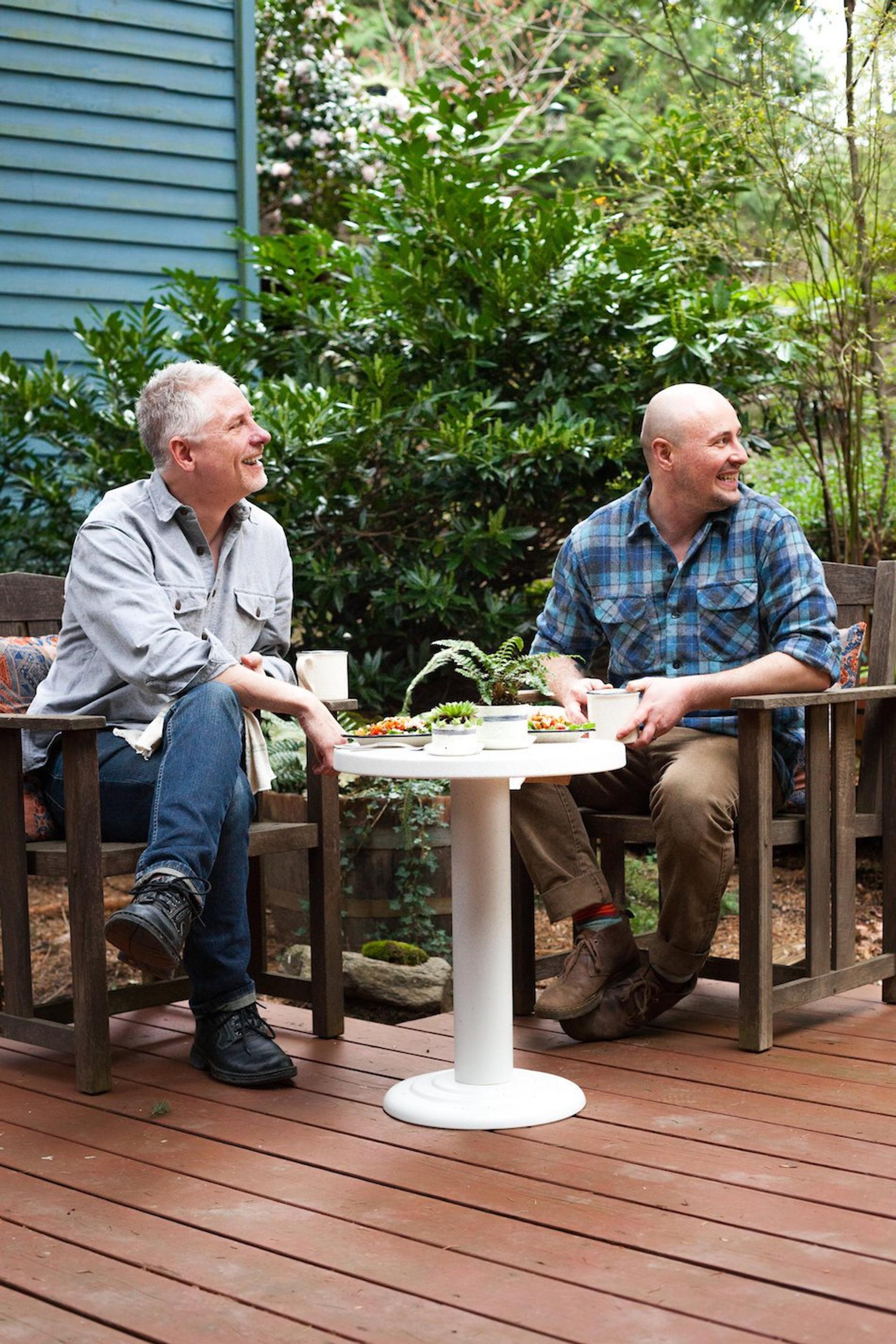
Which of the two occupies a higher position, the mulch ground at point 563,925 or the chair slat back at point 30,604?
the chair slat back at point 30,604

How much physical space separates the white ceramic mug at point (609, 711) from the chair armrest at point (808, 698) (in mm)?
252

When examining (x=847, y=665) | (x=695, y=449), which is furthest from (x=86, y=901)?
(x=847, y=665)

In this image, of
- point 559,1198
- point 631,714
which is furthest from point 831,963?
point 559,1198

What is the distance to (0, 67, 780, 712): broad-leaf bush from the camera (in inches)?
172

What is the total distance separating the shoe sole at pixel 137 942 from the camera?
2.43m

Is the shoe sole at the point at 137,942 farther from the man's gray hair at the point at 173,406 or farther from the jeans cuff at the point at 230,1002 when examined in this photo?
the man's gray hair at the point at 173,406

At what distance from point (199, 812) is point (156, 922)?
224 millimetres

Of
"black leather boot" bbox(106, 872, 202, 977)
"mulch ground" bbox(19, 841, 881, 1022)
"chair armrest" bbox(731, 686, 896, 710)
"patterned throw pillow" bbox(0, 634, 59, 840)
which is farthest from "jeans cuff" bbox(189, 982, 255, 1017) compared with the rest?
"mulch ground" bbox(19, 841, 881, 1022)

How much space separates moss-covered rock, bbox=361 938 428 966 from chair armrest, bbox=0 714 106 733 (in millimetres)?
1357

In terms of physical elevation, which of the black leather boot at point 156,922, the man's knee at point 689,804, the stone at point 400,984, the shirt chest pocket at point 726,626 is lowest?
the stone at point 400,984

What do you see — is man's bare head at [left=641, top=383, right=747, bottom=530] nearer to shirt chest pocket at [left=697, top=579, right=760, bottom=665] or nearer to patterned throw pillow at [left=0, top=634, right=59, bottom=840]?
shirt chest pocket at [left=697, top=579, right=760, bottom=665]

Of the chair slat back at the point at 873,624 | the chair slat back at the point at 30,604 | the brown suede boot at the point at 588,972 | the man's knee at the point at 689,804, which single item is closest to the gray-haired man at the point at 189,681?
the chair slat back at the point at 30,604

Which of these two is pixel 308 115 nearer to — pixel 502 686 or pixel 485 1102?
pixel 502 686

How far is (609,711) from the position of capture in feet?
8.81
